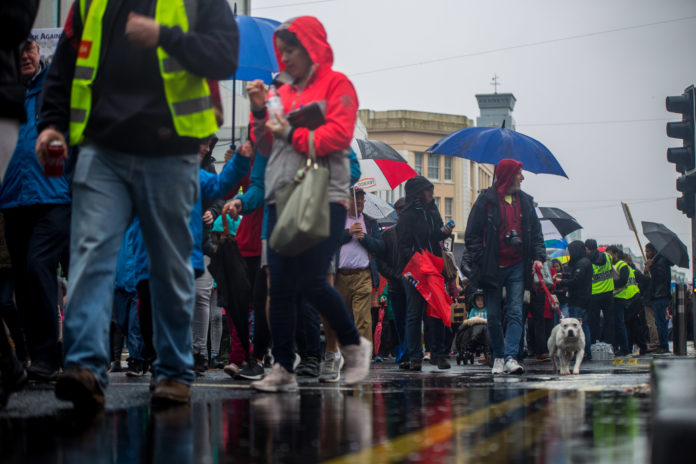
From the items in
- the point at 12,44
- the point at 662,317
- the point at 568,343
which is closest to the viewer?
the point at 12,44

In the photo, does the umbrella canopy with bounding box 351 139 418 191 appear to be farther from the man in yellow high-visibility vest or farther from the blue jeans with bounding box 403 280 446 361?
the man in yellow high-visibility vest

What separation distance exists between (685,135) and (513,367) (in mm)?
6909

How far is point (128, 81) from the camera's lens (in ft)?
15.9

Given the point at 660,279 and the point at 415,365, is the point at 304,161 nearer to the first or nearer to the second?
the point at 415,365

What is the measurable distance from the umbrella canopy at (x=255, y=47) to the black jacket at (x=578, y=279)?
8786mm

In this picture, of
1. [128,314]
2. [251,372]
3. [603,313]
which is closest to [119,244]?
[251,372]

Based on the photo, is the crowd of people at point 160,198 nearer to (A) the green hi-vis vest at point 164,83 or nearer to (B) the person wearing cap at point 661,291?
(A) the green hi-vis vest at point 164,83

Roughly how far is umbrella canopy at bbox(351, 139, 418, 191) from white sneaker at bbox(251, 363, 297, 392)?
8.74 metres

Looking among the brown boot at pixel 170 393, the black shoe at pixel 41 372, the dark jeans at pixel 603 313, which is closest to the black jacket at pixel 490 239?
the black shoe at pixel 41 372

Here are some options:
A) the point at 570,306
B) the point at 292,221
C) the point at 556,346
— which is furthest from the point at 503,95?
the point at 292,221

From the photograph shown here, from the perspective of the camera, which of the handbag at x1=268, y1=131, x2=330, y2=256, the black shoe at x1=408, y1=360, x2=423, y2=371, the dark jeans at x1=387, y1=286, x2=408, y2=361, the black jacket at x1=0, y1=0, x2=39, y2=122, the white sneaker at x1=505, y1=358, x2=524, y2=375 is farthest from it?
the dark jeans at x1=387, y1=286, x2=408, y2=361

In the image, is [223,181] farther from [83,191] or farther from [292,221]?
[83,191]

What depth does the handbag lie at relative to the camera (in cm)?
557

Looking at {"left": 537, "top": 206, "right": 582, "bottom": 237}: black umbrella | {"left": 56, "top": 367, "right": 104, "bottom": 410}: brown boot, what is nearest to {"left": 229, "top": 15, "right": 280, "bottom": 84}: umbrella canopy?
{"left": 56, "top": 367, "right": 104, "bottom": 410}: brown boot
